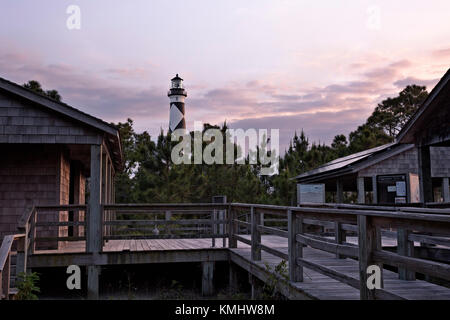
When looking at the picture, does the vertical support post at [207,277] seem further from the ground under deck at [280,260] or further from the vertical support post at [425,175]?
the vertical support post at [425,175]

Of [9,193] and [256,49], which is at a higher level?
[256,49]

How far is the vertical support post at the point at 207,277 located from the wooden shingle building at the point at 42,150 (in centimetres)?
261

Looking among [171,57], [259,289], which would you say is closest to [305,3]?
[259,289]

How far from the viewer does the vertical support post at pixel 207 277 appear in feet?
34.1

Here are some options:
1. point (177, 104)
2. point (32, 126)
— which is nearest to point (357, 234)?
point (32, 126)

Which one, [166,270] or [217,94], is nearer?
[166,270]

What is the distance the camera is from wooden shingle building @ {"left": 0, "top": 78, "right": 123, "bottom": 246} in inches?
383

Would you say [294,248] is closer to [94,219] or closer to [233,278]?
[233,278]

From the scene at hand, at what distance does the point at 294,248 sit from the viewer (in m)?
6.14

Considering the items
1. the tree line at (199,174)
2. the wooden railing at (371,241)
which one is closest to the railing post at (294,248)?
the wooden railing at (371,241)

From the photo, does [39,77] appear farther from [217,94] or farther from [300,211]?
[300,211]

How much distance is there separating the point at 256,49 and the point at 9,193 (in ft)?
53.3

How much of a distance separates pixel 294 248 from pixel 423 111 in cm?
612

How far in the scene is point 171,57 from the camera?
4141 centimetres
